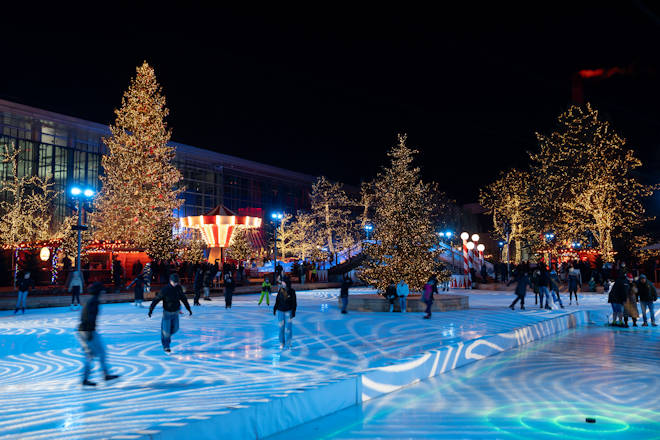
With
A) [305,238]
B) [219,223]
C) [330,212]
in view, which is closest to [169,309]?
[219,223]

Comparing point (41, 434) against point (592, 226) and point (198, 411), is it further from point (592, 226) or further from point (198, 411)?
point (592, 226)

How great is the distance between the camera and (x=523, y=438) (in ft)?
18.4

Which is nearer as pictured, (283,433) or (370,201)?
(283,433)

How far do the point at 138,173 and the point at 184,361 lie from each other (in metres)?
30.4

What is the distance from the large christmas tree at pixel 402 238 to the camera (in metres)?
18.9

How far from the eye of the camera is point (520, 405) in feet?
22.7

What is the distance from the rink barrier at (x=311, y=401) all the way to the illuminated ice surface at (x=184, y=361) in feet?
0.68

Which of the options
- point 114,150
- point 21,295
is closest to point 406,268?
point 21,295

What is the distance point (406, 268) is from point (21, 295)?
42.6 ft

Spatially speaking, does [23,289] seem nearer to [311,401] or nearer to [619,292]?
[311,401]

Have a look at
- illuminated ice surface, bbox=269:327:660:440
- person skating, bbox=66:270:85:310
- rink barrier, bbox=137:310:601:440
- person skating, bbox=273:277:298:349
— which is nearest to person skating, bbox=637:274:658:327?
illuminated ice surface, bbox=269:327:660:440

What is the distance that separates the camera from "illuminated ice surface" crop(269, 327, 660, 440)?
19.1ft

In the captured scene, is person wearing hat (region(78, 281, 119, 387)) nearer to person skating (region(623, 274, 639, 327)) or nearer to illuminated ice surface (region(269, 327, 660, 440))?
illuminated ice surface (region(269, 327, 660, 440))

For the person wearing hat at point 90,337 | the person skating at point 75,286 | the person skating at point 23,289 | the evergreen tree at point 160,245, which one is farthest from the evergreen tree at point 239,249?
the person wearing hat at point 90,337
